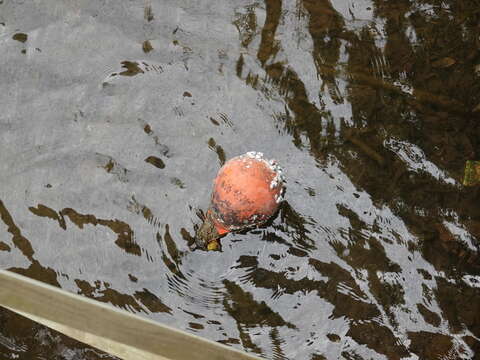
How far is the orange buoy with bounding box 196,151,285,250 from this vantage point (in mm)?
2129

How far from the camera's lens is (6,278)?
248cm

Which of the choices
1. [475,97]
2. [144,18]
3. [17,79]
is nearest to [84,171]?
[17,79]

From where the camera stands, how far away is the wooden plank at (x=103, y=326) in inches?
92.9

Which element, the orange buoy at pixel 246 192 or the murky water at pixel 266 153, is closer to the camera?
the orange buoy at pixel 246 192

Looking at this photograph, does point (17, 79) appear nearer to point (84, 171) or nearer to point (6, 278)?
point (84, 171)

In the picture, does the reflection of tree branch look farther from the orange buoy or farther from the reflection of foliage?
the orange buoy

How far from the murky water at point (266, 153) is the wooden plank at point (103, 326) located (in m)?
0.13

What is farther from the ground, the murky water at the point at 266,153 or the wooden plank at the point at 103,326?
the murky water at the point at 266,153

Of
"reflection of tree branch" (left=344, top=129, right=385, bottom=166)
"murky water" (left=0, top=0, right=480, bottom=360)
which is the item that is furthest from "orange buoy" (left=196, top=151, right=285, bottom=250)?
"reflection of tree branch" (left=344, top=129, right=385, bottom=166)

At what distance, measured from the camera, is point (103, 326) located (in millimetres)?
2412

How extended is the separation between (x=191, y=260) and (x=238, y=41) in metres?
1.18

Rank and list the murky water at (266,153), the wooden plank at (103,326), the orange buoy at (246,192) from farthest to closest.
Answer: the murky water at (266,153) < the wooden plank at (103,326) < the orange buoy at (246,192)

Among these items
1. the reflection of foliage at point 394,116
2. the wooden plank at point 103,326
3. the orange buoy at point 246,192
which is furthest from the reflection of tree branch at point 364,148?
the wooden plank at point 103,326

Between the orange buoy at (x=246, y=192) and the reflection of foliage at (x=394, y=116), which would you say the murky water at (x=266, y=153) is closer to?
the reflection of foliage at (x=394, y=116)
